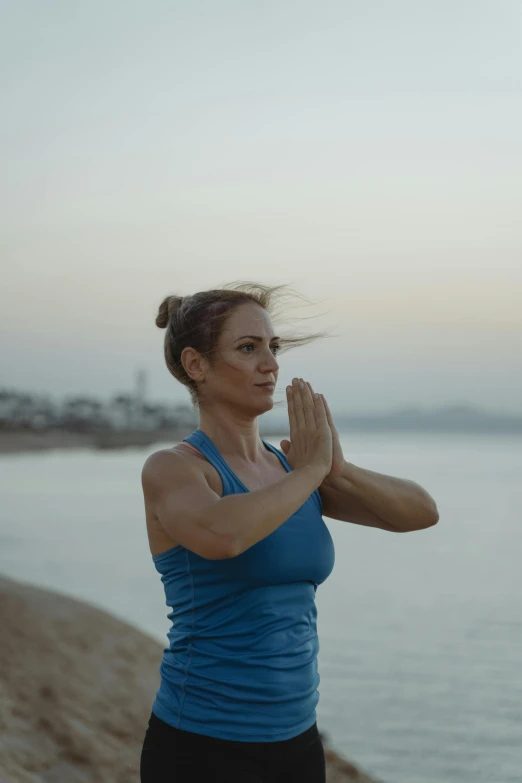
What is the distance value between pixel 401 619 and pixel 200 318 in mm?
9978

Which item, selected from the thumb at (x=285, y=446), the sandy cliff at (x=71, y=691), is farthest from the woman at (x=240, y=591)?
the sandy cliff at (x=71, y=691)

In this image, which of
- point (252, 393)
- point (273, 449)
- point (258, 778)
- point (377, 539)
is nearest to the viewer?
point (258, 778)

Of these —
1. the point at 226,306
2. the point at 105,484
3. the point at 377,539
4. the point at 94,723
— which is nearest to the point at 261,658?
the point at 226,306

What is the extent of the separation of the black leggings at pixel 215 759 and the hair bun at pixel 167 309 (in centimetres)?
91

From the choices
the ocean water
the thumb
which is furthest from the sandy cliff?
the thumb

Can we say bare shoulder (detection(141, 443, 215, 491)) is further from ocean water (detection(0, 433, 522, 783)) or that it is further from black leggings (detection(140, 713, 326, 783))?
ocean water (detection(0, 433, 522, 783))

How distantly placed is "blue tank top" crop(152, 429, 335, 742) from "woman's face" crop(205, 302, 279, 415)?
194 mm

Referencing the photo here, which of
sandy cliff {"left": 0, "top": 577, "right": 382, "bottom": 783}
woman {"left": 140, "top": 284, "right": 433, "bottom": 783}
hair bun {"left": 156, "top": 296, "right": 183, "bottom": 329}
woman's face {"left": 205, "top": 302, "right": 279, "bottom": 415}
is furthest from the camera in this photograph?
sandy cliff {"left": 0, "top": 577, "right": 382, "bottom": 783}

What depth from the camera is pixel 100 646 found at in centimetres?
619

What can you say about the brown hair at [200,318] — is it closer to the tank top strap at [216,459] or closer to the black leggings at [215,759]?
the tank top strap at [216,459]

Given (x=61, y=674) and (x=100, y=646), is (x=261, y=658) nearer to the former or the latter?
(x=61, y=674)

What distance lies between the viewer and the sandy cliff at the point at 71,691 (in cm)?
447

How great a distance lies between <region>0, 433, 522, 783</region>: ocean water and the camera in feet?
22.8

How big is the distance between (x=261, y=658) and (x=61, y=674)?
13.4ft
